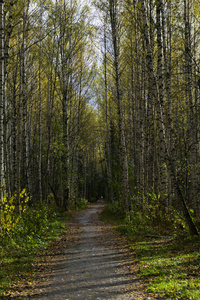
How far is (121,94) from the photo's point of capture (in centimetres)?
1391

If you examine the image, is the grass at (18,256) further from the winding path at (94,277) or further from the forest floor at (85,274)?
the winding path at (94,277)

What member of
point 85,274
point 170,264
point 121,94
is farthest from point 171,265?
point 121,94

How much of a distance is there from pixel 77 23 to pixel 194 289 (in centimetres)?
1580

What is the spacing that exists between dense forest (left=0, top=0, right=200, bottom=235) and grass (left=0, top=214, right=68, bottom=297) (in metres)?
0.57

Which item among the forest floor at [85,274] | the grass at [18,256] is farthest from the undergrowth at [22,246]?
the forest floor at [85,274]

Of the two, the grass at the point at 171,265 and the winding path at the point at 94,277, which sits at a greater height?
the grass at the point at 171,265

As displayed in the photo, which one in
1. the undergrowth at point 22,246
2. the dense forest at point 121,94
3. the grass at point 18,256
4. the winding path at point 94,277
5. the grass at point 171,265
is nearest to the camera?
the grass at point 171,265

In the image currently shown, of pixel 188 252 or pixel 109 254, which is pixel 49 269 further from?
pixel 188 252

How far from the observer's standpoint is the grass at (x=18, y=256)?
16.1 feet

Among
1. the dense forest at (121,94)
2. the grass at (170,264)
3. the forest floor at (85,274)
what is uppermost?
the dense forest at (121,94)

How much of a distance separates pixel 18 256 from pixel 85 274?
1877 millimetres

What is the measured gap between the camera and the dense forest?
8.11 meters

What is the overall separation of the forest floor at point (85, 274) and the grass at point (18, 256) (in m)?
0.17

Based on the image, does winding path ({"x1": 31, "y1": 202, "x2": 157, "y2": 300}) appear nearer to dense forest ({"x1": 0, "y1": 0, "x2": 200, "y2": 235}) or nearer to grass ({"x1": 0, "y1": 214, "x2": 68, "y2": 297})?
grass ({"x1": 0, "y1": 214, "x2": 68, "y2": 297})
